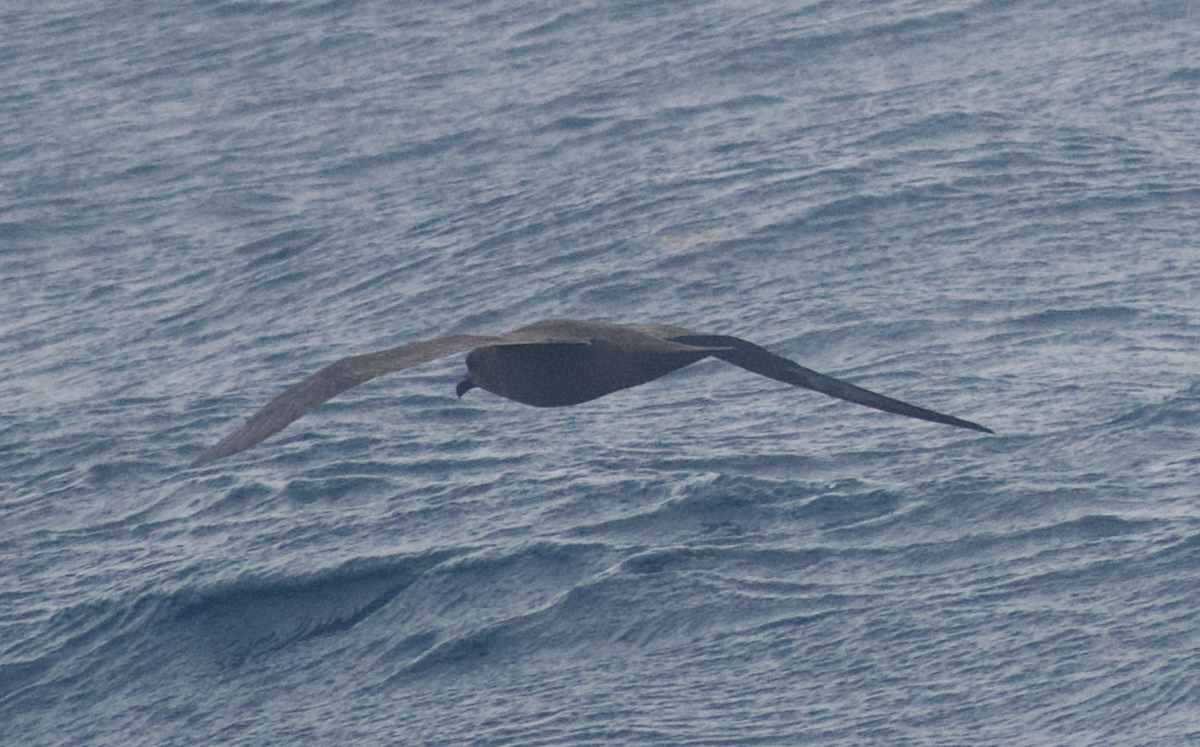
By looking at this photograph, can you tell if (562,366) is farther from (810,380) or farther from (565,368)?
(810,380)

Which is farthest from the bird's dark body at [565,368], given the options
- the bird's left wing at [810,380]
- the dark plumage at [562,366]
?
the bird's left wing at [810,380]

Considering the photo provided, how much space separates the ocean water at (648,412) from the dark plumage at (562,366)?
19.6 ft

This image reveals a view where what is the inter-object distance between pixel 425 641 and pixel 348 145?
13.3 m

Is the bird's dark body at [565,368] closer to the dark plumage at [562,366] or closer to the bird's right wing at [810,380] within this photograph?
the dark plumage at [562,366]

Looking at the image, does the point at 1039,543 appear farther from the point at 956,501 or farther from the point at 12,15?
the point at 12,15

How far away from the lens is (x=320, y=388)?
10.5m

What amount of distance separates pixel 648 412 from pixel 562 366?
32.0 ft

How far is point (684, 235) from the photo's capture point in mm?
25766

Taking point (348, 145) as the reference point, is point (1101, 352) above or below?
below

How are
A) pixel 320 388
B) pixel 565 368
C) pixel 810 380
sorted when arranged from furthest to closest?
pixel 565 368
pixel 810 380
pixel 320 388

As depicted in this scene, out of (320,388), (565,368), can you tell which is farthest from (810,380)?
(320,388)

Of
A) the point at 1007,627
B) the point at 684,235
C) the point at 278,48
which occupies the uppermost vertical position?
the point at 278,48

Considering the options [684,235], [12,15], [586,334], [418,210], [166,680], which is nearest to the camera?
[586,334]

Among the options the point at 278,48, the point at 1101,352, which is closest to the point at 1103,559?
the point at 1101,352
